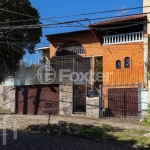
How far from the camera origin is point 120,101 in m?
17.9

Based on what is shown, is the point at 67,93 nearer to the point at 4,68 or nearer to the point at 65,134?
the point at 4,68

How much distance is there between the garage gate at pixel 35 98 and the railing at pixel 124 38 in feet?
14.3

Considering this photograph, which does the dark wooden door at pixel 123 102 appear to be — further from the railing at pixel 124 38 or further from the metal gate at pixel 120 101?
the railing at pixel 124 38

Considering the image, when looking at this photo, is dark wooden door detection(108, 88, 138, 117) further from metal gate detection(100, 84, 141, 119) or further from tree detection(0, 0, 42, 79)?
tree detection(0, 0, 42, 79)

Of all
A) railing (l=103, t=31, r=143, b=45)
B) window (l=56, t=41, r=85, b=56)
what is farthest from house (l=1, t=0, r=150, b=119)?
window (l=56, t=41, r=85, b=56)

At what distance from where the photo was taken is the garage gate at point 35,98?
19494 mm

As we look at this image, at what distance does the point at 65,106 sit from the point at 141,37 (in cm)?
609

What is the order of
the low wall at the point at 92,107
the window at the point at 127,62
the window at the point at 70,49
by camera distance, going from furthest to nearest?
the window at the point at 70,49 < the window at the point at 127,62 < the low wall at the point at 92,107

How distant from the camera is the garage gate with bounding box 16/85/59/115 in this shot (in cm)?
1949

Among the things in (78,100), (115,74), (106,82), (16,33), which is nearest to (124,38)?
(115,74)

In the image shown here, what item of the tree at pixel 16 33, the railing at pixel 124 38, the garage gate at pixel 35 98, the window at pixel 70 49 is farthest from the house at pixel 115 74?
the window at pixel 70 49

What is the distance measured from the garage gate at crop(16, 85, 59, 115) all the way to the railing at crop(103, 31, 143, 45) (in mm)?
4361

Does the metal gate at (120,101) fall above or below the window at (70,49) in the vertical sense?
below

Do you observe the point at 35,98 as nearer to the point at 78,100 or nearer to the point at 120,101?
the point at 78,100
